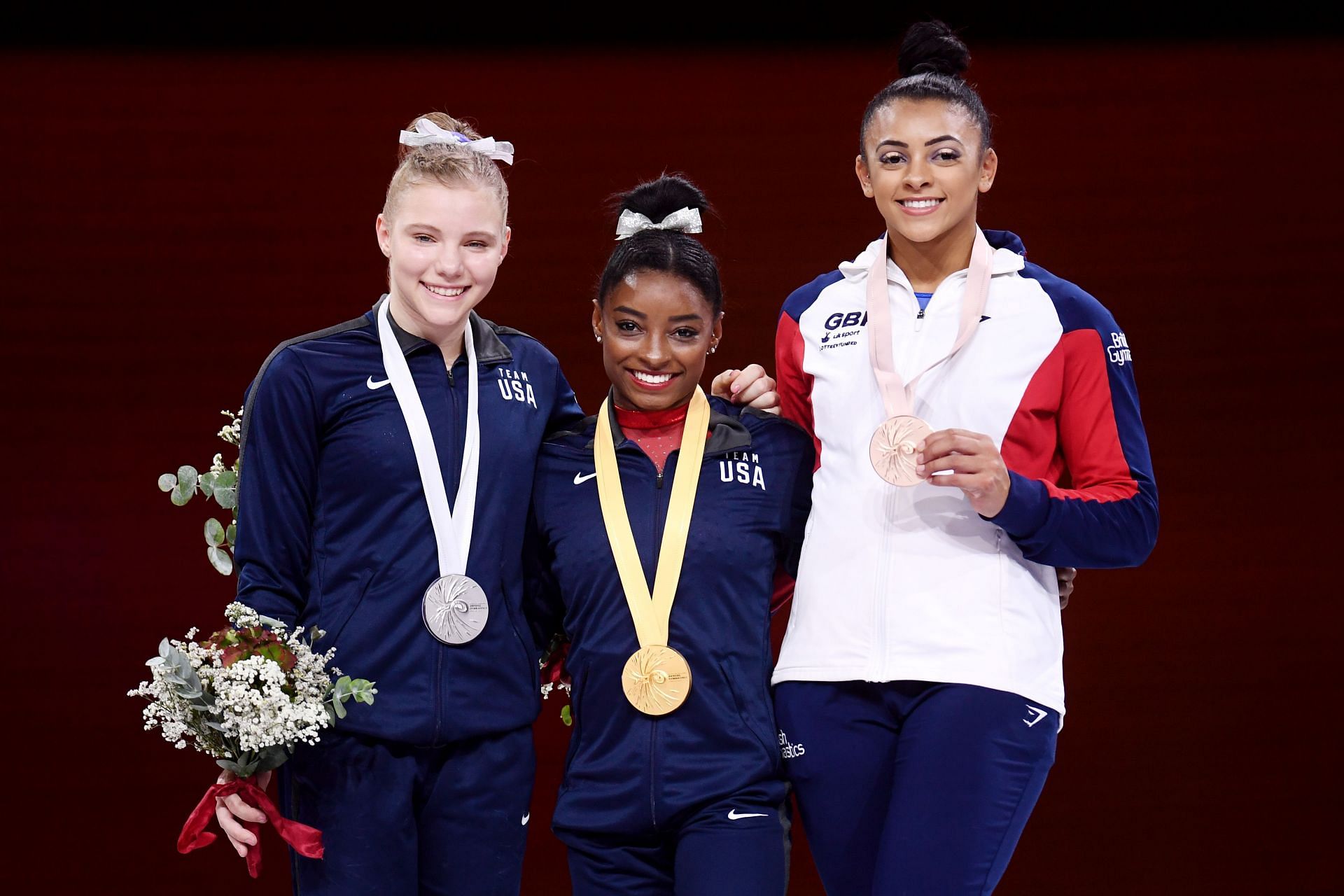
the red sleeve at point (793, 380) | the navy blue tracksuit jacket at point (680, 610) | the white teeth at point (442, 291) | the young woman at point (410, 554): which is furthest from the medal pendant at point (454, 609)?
the red sleeve at point (793, 380)

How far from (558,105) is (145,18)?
1210mm

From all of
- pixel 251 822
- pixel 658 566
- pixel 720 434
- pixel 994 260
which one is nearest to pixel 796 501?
pixel 720 434

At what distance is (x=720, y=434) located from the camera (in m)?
2.26

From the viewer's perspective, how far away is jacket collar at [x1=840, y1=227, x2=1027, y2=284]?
84.8 inches

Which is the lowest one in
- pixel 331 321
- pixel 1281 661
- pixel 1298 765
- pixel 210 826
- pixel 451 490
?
pixel 210 826

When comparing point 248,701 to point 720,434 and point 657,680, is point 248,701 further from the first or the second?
point 720,434

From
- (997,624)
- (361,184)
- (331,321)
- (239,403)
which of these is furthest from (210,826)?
(997,624)

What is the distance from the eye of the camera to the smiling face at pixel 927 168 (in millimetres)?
2135

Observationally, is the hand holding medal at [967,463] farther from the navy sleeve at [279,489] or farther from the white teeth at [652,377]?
the navy sleeve at [279,489]

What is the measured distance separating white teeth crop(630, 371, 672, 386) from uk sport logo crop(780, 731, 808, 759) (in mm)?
611

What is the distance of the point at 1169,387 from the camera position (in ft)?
13.3

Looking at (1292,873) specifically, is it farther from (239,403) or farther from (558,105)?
(239,403)

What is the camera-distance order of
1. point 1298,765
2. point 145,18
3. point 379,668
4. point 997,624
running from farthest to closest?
point 1298,765 → point 145,18 → point 379,668 → point 997,624

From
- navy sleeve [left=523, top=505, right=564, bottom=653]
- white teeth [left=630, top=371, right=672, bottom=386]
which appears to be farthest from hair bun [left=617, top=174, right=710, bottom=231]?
navy sleeve [left=523, top=505, right=564, bottom=653]
